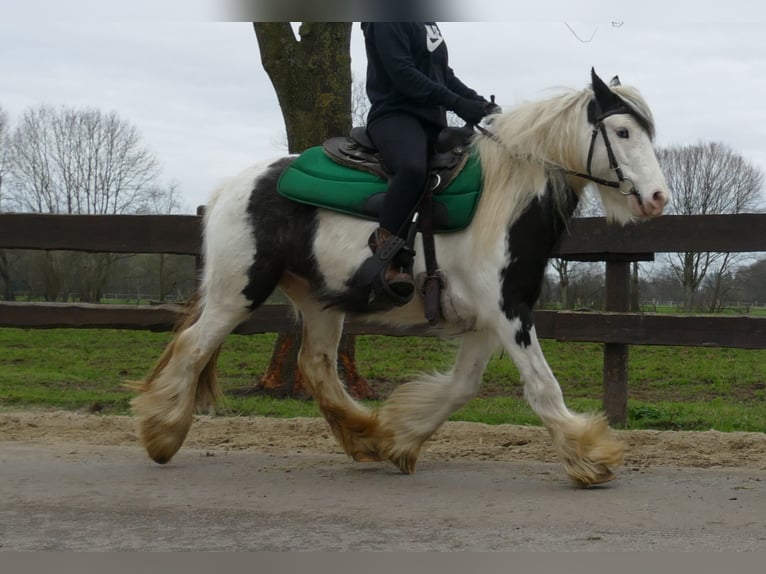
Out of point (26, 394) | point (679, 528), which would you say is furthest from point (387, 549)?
point (26, 394)

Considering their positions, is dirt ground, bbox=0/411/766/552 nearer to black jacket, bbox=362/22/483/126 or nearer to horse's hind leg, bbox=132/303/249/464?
horse's hind leg, bbox=132/303/249/464

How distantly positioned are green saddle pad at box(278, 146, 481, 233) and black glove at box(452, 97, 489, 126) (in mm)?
221

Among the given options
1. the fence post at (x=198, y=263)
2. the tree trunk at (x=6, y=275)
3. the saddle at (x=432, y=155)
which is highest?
the saddle at (x=432, y=155)

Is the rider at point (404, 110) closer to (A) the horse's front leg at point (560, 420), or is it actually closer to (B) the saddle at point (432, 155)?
(B) the saddle at point (432, 155)

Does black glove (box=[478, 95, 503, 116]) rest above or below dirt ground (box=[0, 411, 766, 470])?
above

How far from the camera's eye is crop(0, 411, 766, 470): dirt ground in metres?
5.94

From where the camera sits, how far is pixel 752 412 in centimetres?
822

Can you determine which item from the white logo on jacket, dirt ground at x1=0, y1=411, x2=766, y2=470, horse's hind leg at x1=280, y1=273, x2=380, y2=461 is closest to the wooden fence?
horse's hind leg at x1=280, y1=273, x2=380, y2=461

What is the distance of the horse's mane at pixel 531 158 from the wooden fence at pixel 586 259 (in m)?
1.49

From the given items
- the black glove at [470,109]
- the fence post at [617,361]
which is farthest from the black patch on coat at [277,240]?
the fence post at [617,361]

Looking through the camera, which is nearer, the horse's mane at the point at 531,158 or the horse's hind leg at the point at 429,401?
the horse's mane at the point at 531,158

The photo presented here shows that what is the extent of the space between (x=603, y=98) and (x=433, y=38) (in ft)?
3.78

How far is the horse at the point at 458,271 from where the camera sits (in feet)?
16.2

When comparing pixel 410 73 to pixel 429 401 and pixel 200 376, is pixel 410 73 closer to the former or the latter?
pixel 429 401
